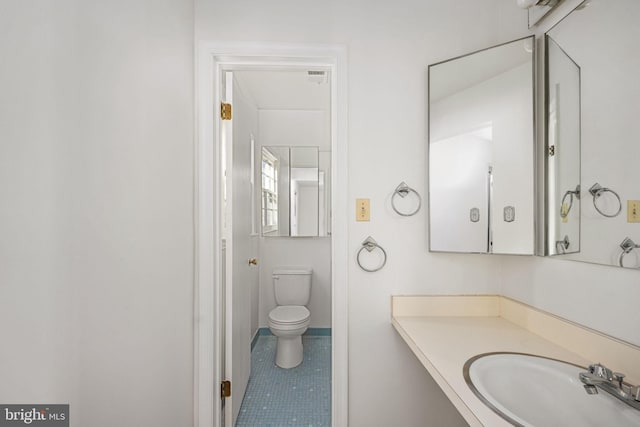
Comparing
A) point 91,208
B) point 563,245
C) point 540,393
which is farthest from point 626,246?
point 91,208

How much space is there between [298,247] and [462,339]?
6.98 feet

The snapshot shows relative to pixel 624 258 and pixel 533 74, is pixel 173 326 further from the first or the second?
pixel 533 74

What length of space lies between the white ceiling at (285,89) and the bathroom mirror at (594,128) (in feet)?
4.76

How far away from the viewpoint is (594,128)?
3.20 feet

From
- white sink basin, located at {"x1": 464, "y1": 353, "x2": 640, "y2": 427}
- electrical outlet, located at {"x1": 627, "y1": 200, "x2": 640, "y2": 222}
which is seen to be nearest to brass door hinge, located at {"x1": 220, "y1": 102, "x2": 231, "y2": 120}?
white sink basin, located at {"x1": 464, "y1": 353, "x2": 640, "y2": 427}

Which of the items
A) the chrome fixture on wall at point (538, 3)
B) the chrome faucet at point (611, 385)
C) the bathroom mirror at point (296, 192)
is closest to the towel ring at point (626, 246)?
the chrome faucet at point (611, 385)

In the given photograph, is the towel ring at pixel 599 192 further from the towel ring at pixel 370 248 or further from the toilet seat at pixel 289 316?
the toilet seat at pixel 289 316

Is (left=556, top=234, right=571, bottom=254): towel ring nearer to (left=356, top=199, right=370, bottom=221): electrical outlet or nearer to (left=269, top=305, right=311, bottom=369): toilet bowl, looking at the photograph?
(left=356, top=199, right=370, bottom=221): electrical outlet

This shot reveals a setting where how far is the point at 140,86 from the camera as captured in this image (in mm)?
944

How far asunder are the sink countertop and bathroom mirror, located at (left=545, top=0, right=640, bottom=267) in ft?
1.24

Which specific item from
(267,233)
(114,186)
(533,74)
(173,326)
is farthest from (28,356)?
(267,233)

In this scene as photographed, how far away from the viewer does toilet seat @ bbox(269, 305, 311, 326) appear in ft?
7.75

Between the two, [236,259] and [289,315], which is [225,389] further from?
[289,315]

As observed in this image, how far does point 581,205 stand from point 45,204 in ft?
5.10
